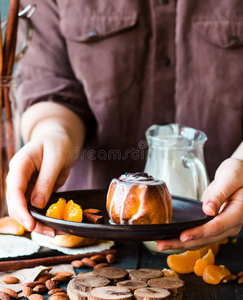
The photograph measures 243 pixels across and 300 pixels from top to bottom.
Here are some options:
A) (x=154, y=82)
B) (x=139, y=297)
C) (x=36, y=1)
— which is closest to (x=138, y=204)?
(x=139, y=297)

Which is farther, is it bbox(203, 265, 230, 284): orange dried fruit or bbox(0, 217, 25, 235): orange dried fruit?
bbox(0, 217, 25, 235): orange dried fruit

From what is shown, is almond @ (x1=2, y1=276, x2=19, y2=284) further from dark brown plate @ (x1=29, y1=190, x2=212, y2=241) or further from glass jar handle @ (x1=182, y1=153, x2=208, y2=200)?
glass jar handle @ (x1=182, y1=153, x2=208, y2=200)

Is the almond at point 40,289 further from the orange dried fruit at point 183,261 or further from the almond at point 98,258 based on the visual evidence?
the orange dried fruit at point 183,261

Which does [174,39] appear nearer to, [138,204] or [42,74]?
[42,74]

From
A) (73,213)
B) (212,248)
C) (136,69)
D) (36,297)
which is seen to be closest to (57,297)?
(36,297)

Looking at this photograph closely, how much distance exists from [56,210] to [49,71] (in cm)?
67

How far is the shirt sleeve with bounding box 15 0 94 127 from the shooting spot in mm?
1358

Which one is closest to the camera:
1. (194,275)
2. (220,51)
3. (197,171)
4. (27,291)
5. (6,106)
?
(27,291)

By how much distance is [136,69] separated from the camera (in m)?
1.34

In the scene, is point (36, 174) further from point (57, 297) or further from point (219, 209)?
point (219, 209)

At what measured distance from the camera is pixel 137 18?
4.27 ft

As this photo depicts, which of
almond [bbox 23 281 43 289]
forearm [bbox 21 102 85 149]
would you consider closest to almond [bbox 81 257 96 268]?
almond [bbox 23 281 43 289]

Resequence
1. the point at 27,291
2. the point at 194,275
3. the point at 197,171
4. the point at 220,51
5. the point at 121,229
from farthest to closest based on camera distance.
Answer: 1. the point at 220,51
2. the point at 197,171
3. the point at 194,275
4. the point at 27,291
5. the point at 121,229

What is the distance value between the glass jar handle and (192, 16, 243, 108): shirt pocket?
0.37m
